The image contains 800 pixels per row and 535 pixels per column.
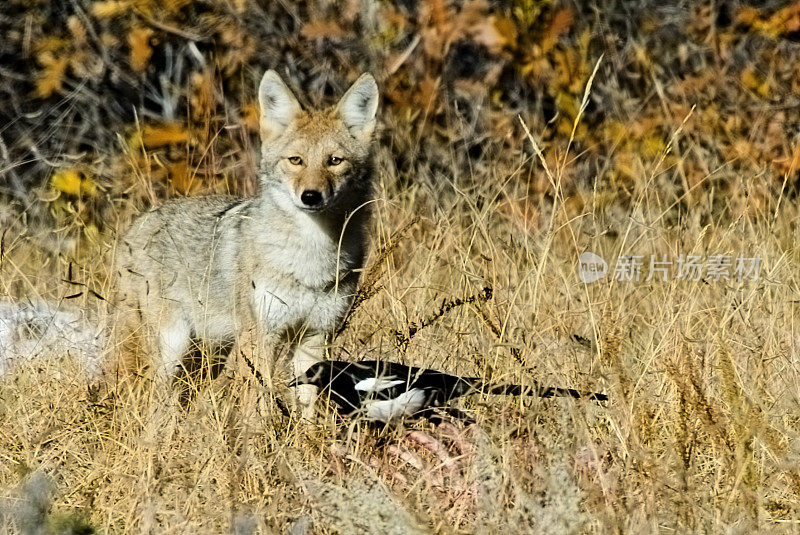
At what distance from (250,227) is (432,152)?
2.31m

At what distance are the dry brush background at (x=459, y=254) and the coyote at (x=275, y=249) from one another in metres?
0.22

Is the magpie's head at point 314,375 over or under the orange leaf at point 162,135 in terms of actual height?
over

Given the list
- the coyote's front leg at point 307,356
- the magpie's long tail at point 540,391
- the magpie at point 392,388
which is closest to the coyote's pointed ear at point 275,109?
the coyote's front leg at point 307,356

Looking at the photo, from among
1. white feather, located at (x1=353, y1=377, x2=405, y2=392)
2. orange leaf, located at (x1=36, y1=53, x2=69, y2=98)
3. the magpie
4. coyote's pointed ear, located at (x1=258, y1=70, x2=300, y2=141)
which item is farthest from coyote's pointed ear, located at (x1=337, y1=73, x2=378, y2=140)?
orange leaf, located at (x1=36, y1=53, x2=69, y2=98)

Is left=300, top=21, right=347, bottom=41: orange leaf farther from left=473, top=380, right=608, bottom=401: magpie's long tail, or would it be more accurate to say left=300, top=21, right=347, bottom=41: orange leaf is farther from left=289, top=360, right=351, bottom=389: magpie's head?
left=473, top=380, right=608, bottom=401: magpie's long tail

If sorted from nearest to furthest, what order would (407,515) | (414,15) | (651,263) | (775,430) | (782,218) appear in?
(407,515) < (775,430) < (651,263) < (782,218) < (414,15)

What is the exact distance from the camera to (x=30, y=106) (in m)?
7.21

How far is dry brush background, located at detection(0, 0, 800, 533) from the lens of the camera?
3326 millimetres

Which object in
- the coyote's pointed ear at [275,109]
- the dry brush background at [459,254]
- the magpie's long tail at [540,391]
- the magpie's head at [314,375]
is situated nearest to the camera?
the dry brush background at [459,254]

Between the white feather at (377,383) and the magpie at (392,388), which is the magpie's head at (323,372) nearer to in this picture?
the magpie at (392,388)

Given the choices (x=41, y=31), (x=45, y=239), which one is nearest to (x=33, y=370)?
(x=45, y=239)

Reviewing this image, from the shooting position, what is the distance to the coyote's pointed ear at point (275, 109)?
5121 millimetres

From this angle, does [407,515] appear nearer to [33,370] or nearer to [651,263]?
[33,370]

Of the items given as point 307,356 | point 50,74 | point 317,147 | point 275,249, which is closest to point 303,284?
point 275,249
